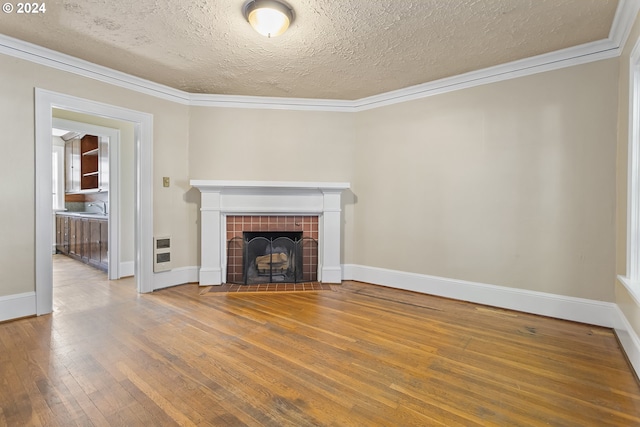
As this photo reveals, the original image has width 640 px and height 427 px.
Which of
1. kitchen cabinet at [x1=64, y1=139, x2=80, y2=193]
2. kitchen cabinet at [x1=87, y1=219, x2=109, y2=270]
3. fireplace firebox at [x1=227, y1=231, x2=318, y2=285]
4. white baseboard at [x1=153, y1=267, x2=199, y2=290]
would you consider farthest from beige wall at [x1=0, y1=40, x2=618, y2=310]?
kitchen cabinet at [x1=64, y1=139, x2=80, y2=193]

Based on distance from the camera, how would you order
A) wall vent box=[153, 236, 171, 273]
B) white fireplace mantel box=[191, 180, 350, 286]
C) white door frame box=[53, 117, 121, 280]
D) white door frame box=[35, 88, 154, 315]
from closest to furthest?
white door frame box=[35, 88, 154, 315] < wall vent box=[153, 236, 171, 273] < white fireplace mantel box=[191, 180, 350, 286] < white door frame box=[53, 117, 121, 280]

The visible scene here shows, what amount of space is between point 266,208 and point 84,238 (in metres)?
3.57

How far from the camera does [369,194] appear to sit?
3.84 meters

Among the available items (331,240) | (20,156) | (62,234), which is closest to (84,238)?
(62,234)

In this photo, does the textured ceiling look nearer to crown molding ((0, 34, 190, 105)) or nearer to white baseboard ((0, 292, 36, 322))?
crown molding ((0, 34, 190, 105))

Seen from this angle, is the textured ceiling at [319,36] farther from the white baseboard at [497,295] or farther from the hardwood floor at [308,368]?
the hardwood floor at [308,368]

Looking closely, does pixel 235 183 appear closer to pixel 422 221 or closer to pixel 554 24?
pixel 422 221

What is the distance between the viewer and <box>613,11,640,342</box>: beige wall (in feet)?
6.95

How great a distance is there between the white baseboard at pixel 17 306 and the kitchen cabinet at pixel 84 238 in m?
1.72

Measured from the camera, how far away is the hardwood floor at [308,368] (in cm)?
146

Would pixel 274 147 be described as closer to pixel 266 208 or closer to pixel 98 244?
pixel 266 208

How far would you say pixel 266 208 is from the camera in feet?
12.3

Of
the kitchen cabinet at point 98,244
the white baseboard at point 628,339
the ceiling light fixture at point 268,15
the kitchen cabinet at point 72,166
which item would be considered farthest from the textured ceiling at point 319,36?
the kitchen cabinet at point 72,166

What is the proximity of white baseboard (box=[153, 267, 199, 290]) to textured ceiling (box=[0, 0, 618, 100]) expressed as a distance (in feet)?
7.48
